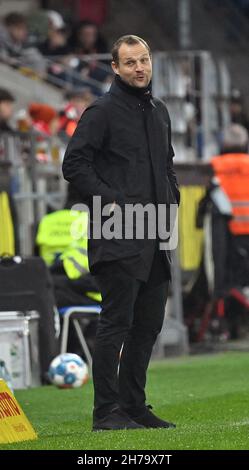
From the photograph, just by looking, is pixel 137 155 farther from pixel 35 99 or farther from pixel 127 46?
pixel 35 99

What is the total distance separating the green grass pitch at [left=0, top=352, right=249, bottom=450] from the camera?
8.07 metres

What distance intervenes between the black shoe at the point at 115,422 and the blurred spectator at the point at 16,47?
47.2 feet

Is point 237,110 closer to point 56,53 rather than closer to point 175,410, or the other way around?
point 56,53

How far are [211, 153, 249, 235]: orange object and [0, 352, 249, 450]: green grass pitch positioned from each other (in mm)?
2306

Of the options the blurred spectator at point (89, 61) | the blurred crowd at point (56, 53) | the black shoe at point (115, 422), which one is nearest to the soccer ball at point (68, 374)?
the black shoe at point (115, 422)

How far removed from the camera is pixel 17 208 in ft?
51.8

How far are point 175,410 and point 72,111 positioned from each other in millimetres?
9967

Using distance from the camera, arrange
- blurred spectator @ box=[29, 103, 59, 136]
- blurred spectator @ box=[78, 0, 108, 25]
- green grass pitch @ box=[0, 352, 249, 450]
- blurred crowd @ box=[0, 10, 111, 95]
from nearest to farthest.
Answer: green grass pitch @ box=[0, 352, 249, 450]
blurred spectator @ box=[29, 103, 59, 136]
blurred crowd @ box=[0, 10, 111, 95]
blurred spectator @ box=[78, 0, 108, 25]

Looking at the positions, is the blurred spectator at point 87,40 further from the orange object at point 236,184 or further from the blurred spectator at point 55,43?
the orange object at point 236,184

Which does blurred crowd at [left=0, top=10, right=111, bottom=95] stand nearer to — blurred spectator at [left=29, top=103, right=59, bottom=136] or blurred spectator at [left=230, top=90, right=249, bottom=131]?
blurred spectator at [left=230, top=90, right=249, bottom=131]

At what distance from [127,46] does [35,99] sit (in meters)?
14.4

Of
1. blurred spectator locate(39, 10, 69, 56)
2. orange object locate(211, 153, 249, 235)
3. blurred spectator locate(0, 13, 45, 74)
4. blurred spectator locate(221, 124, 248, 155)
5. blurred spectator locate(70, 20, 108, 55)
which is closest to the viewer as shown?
orange object locate(211, 153, 249, 235)

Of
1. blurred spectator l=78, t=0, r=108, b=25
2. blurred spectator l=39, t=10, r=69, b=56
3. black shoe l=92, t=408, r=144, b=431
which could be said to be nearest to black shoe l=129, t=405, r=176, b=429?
black shoe l=92, t=408, r=144, b=431

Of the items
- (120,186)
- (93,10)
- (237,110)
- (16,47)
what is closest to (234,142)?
(237,110)
